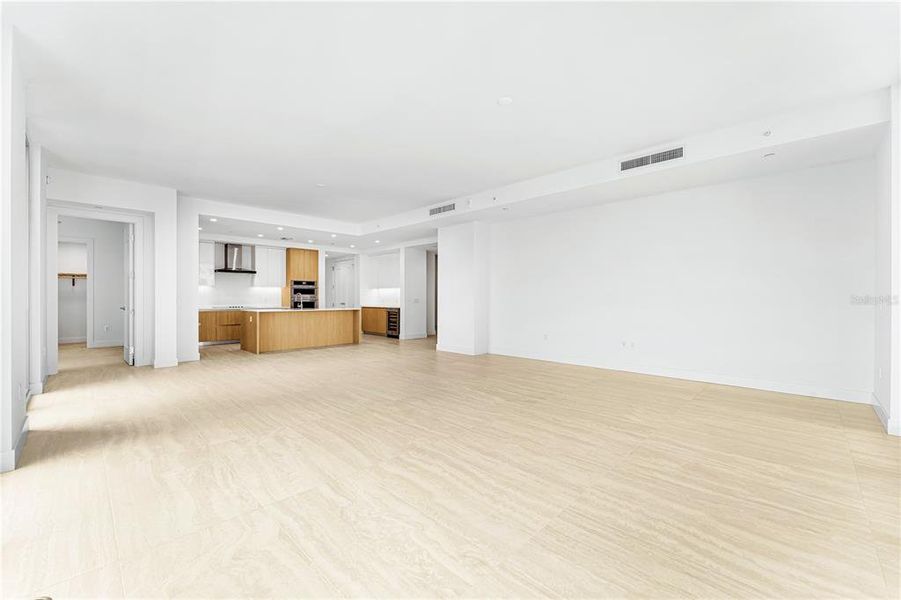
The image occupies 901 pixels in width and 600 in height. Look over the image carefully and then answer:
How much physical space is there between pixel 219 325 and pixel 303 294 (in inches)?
86.7

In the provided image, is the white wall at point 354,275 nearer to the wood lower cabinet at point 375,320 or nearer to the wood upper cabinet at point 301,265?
the wood upper cabinet at point 301,265

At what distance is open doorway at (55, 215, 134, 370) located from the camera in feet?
27.3

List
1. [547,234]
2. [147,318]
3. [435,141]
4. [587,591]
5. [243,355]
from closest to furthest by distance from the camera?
[587,591], [435,141], [147,318], [547,234], [243,355]

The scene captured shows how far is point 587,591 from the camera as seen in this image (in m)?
1.53

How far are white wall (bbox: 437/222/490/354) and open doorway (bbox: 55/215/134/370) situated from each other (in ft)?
20.7

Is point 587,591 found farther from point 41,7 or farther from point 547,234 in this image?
point 547,234

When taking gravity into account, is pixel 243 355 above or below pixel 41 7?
below

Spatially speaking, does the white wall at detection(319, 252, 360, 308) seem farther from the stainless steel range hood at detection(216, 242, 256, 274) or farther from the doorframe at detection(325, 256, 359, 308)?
the stainless steel range hood at detection(216, 242, 256, 274)

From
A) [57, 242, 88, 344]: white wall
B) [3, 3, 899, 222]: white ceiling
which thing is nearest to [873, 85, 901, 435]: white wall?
[3, 3, 899, 222]: white ceiling

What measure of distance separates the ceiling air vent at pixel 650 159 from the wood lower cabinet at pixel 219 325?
883 cm

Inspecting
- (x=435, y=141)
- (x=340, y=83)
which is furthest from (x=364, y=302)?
(x=340, y=83)

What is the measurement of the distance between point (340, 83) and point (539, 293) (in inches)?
198

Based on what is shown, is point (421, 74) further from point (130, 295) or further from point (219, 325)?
point (219, 325)

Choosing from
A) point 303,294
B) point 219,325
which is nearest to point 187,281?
point 219,325
